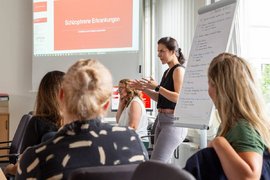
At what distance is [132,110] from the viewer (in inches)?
148

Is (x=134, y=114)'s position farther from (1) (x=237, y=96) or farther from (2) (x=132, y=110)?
(1) (x=237, y=96)

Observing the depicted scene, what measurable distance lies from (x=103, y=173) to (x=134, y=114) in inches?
97.7

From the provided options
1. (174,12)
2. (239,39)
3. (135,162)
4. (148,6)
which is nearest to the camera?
(135,162)

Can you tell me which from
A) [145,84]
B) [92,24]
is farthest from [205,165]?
[92,24]

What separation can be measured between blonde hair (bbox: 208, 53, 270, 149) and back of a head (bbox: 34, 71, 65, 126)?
101cm

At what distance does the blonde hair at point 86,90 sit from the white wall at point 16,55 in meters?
4.21

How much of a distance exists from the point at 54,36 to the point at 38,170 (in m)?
3.99

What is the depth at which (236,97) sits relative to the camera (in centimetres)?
166

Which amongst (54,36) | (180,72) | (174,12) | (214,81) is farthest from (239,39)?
(54,36)

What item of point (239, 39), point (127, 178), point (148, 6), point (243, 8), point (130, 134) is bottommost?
point (127, 178)

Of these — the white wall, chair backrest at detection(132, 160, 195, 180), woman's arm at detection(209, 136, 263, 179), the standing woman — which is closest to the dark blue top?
the standing woman

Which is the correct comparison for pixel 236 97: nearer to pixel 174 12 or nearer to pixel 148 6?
pixel 174 12

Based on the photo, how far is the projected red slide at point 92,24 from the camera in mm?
4902

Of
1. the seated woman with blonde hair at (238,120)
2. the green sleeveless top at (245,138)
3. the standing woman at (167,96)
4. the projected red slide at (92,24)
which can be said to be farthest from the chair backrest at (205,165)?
the projected red slide at (92,24)
